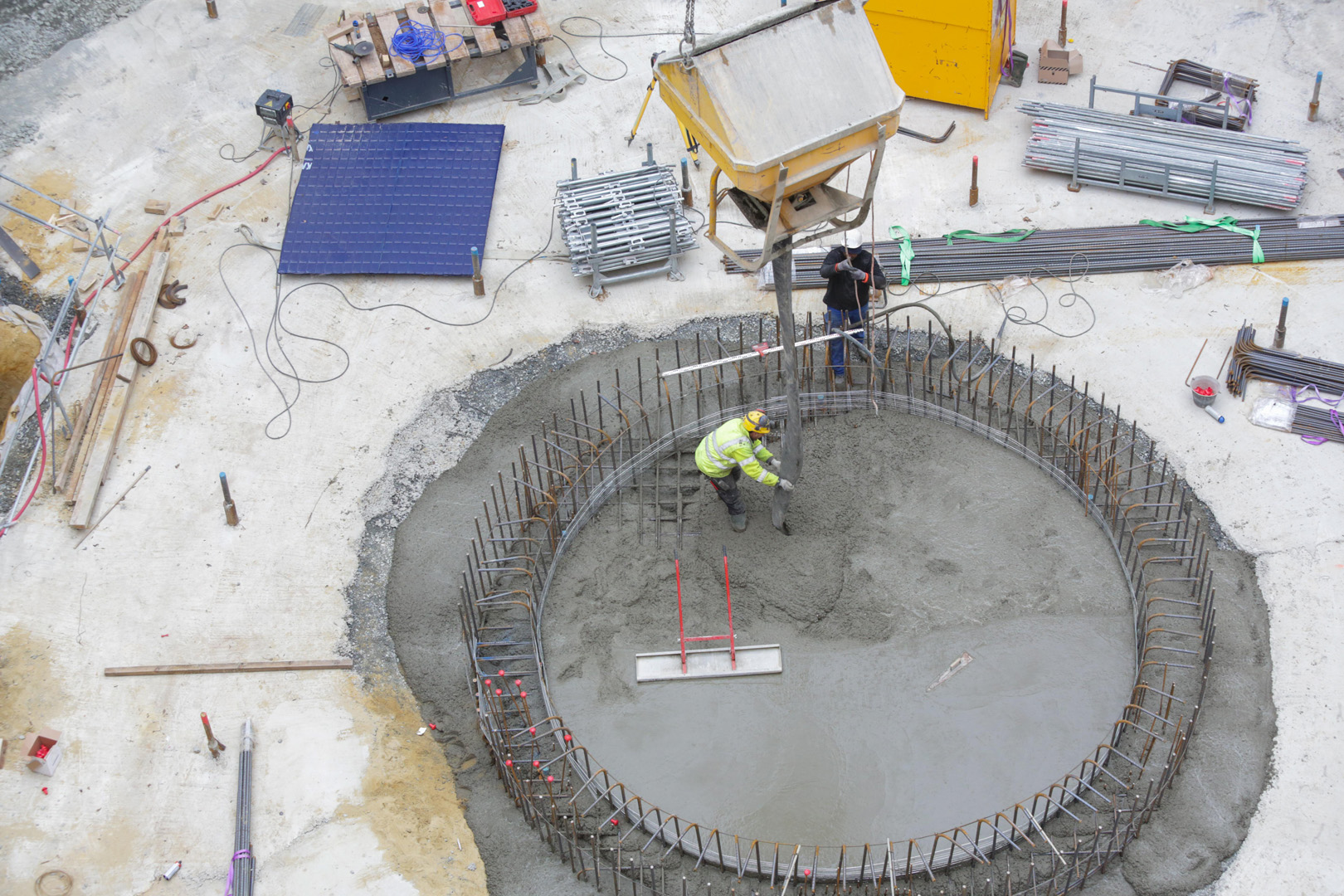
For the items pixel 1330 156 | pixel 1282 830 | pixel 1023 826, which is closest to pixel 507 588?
pixel 1023 826

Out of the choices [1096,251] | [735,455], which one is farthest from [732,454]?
[1096,251]

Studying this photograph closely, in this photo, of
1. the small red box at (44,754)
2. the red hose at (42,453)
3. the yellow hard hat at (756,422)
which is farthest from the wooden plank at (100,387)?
the yellow hard hat at (756,422)

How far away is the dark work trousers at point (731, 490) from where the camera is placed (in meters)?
16.5

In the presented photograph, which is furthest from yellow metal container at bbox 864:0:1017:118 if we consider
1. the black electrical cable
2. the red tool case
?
the black electrical cable

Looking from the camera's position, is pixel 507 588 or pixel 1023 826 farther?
pixel 507 588

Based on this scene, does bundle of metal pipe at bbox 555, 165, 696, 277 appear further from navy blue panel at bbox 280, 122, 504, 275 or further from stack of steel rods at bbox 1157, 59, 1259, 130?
stack of steel rods at bbox 1157, 59, 1259, 130

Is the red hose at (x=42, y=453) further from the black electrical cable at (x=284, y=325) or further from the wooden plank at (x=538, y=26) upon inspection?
the wooden plank at (x=538, y=26)

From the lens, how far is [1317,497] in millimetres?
16609

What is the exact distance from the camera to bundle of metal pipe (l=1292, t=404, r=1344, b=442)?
56.4 feet

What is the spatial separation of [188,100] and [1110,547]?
1566 centimetres

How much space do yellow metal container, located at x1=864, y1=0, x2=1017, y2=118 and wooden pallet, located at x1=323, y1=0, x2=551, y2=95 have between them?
213 inches

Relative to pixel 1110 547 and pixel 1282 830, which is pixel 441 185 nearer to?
pixel 1110 547

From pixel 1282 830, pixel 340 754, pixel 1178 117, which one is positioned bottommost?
pixel 1282 830

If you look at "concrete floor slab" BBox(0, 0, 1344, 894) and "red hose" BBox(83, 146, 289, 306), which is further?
"red hose" BBox(83, 146, 289, 306)
